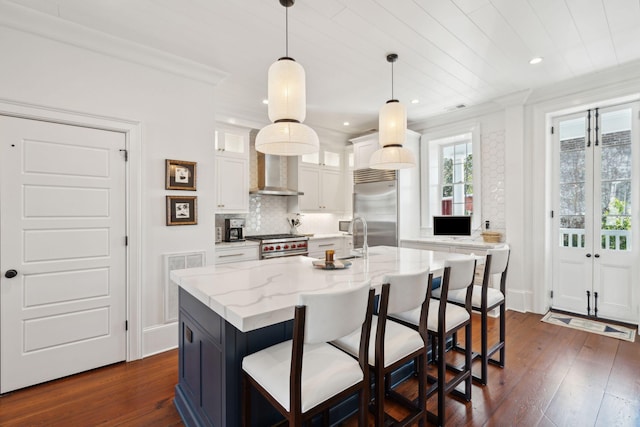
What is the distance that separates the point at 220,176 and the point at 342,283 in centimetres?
308

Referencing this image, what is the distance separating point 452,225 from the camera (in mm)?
4395

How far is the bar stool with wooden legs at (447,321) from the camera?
5.92 feet

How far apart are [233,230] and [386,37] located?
3.28m

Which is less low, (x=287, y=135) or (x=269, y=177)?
(x=269, y=177)

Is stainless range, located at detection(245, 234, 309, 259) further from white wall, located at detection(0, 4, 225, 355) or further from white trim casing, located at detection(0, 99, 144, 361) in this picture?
white trim casing, located at detection(0, 99, 144, 361)

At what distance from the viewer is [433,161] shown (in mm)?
4898

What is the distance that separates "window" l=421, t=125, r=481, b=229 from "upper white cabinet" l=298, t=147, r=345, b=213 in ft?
5.08

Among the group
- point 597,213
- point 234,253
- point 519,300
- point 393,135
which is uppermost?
point 393,135

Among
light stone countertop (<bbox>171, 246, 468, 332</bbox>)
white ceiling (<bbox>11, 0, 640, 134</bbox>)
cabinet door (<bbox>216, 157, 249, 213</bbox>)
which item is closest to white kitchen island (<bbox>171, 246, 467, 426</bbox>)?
light stone countertop (<bbox>171, 246, 468, 332</bbox>)

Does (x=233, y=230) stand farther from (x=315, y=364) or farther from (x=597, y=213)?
(x=597, y=213)

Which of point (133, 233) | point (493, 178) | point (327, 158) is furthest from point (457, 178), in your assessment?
point (133, 233)

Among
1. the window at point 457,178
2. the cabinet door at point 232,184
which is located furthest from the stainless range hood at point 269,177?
the window at point 457,178

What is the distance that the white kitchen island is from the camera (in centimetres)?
134

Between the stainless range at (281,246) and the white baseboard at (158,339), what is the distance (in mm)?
1626
